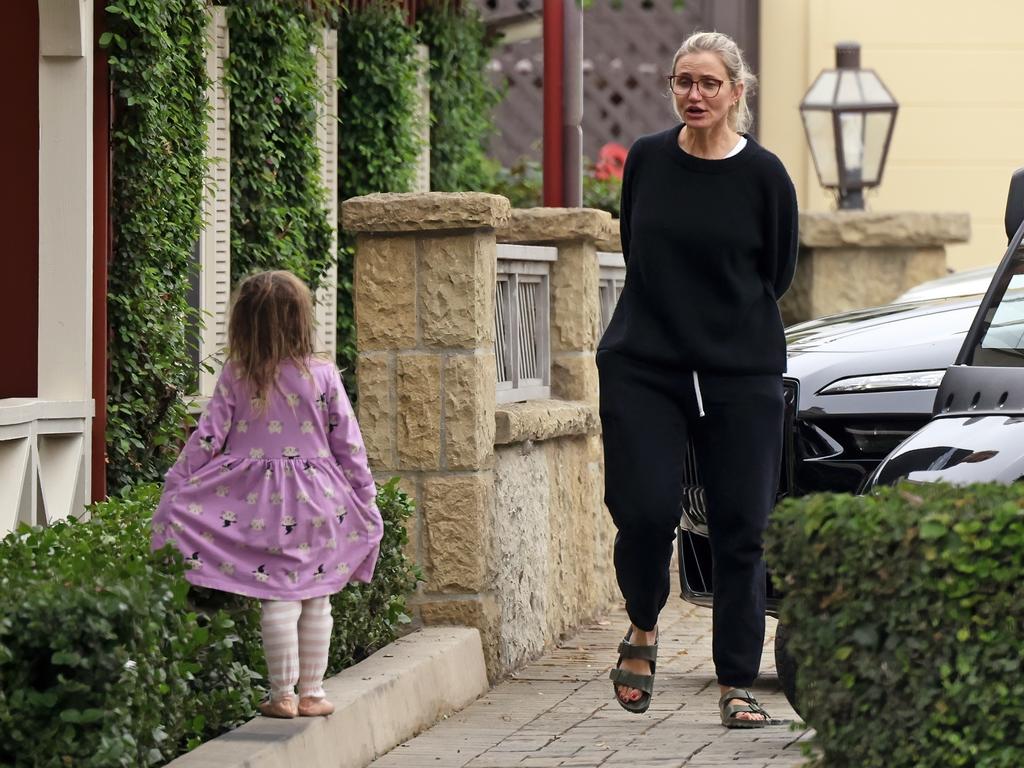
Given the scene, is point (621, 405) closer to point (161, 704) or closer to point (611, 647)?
point (161, 704)

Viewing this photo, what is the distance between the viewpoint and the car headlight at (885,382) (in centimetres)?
692

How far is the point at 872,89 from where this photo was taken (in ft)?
46.6

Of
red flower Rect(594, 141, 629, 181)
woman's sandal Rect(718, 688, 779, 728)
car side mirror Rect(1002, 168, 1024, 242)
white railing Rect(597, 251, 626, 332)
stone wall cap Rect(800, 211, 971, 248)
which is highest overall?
red flower Rect(594, 141, 629, 181)

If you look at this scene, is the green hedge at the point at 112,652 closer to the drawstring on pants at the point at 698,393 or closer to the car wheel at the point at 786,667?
the drawstring on pants at the point at 698,393

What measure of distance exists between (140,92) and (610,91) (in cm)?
925

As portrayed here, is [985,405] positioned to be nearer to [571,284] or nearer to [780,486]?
[780,486]

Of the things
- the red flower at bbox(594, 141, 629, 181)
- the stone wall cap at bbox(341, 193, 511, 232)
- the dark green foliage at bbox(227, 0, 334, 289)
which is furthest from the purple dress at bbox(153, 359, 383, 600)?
the red flower at bbox(594, 141, 629, 181)

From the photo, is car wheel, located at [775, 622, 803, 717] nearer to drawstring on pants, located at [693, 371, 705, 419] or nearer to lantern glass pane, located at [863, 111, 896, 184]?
drawstring on pants, located at [693, 371, 705, 419]

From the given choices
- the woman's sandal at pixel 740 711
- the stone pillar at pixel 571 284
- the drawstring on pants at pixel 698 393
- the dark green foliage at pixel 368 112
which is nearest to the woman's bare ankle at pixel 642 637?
the woman's sandal at pixel 740 711

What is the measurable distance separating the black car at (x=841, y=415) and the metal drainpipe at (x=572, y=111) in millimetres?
2688

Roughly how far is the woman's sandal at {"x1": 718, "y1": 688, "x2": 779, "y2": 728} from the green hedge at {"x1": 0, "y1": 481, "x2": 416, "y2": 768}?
50.5 inches

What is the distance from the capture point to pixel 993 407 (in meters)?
5.49

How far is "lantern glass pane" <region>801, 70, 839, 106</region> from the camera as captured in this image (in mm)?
14180

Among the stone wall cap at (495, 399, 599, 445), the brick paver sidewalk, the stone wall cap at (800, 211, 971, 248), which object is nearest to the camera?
the brick paver sidewalk
